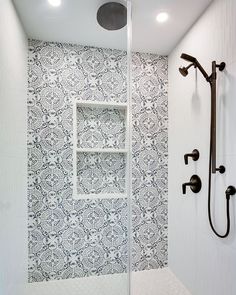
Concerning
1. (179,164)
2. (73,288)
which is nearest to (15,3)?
(179,164)

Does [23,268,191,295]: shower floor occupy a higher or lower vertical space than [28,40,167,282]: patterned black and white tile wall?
lower


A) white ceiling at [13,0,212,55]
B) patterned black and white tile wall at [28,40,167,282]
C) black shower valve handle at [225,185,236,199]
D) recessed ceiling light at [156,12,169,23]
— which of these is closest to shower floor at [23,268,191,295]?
patterned black and white tile wall at [28,40,167,282]

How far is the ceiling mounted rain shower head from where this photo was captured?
1549mm

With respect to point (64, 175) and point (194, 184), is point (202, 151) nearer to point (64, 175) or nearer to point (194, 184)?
point (194, 184)

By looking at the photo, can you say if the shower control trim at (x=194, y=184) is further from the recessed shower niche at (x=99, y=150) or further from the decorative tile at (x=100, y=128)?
the decorative tile at (x=100, y=128)

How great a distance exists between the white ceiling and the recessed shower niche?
0.57 meters

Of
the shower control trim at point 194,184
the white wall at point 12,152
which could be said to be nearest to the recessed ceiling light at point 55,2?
the white wall at point 12,152

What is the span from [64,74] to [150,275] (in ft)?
6.72

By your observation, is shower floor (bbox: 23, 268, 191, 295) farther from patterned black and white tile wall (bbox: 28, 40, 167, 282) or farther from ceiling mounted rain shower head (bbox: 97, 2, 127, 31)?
ceiling mounted rain shower head (bbox: 97, 2, 127, 31)

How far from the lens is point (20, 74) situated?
1.61m

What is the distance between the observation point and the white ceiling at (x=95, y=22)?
154 centimetres

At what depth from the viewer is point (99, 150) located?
1.81 metres

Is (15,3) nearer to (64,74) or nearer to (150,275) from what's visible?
(64,74)

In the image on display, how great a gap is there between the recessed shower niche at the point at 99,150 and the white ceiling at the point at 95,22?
1.86 ft
